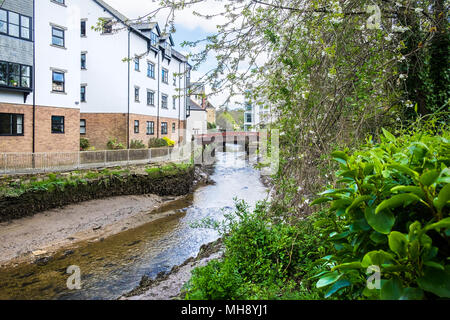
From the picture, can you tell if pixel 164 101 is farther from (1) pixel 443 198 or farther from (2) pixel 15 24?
(1) pixel 443 198

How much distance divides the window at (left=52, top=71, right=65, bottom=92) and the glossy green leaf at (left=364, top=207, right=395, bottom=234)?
23109 mm

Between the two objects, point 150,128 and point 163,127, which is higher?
point 163,127

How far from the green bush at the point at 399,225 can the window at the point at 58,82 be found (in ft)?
75.2

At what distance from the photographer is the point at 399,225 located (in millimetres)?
1603

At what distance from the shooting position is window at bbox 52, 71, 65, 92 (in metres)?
20.7

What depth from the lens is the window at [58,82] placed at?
67.8ft

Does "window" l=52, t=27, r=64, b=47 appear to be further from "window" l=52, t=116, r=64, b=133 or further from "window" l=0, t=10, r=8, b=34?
"window" l=52, t=116, r=64, b=133

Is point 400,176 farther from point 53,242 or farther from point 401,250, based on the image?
point 53,242

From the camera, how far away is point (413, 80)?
19.0ft

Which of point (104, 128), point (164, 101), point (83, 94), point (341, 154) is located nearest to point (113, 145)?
point (104, 128)

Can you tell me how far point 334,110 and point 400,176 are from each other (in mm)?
3588

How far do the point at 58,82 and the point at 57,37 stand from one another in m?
2.93

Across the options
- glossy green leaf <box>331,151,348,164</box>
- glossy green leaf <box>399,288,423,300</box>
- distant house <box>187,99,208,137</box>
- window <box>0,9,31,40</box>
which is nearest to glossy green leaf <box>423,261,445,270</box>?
glossy green leaf <box>399,288,423,300</box>

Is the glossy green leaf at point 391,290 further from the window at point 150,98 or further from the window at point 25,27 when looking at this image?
the window at point 150,98
